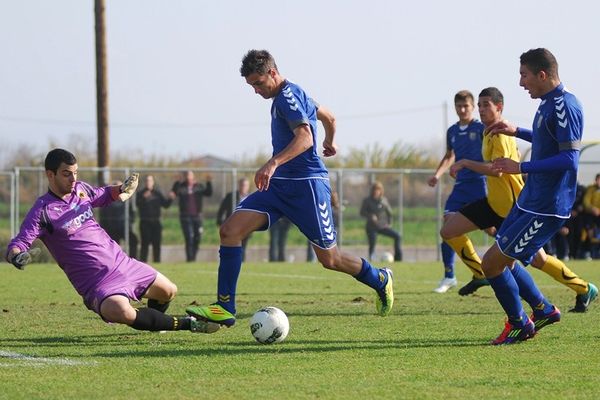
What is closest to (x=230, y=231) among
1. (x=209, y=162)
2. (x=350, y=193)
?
A: (x=350, y=193)

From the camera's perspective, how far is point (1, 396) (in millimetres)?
5871

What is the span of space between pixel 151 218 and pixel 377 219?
511cm

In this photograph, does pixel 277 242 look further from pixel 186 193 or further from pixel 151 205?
pixel 151 205

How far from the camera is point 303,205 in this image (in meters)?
8.59

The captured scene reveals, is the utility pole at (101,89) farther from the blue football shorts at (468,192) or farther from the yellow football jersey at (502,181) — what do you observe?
the yellow football jersey at (502,181)

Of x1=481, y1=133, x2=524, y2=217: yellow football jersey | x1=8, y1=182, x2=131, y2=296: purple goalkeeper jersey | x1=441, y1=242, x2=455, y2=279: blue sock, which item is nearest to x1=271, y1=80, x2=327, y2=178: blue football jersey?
x1=8, y1=182, x2=131, y2=296: purple goalkeeper jersey

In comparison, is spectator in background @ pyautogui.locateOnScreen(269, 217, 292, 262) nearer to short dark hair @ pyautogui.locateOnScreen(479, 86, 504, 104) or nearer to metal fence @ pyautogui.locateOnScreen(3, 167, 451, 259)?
metal fence @ pyautogui.locateOnScreen(3, 167, 451, 259)

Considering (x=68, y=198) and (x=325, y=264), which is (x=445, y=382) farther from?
(x=68, y=198)

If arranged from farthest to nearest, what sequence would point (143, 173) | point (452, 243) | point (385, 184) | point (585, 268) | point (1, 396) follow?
1. point (385, 184)
2. point (143, 173)
3. point (585, 268)
4. point (452, 243)
5. point (1, 396)

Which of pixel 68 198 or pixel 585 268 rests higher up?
pixel 68 198

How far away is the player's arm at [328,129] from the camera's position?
9273 mm

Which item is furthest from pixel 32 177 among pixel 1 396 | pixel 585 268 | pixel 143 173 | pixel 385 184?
pixel 1 396

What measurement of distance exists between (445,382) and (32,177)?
20.6 meters

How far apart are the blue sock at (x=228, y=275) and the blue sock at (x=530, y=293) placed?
2.17 m
